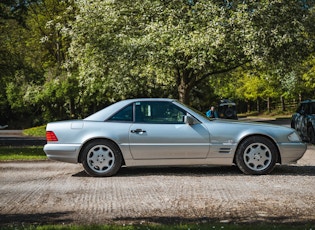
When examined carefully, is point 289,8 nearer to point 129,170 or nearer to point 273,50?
point 273,50

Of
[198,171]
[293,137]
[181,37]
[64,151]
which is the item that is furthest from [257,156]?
[181,37]

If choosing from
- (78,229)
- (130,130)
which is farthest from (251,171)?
(78,229)

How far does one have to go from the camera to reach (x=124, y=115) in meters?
9.20

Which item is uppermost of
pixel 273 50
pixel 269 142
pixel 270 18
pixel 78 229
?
pixel 270 18

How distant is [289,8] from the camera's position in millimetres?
21438

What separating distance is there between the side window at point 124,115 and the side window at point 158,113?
5.3 inches

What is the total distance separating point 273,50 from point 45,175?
1466cm

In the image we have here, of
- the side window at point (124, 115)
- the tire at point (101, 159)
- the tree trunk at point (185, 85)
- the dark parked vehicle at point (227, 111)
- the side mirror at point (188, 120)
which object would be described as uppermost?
the tree trunk at point (185, 85)

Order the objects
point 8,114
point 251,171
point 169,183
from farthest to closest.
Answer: point 8,114, point 251,171, point 169,183

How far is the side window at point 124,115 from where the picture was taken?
30.1 feet

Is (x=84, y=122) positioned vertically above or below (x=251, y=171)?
above

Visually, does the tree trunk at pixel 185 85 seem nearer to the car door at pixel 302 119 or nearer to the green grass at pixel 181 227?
the car door at pixel 302 119

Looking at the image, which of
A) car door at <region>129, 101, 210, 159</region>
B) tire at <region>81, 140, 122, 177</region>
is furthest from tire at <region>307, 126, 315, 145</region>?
tire at <region>81, 140, 122, 177</region>

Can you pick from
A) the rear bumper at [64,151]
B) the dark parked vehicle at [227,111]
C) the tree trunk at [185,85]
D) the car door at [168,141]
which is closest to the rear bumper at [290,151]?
the car door at [168,141]
